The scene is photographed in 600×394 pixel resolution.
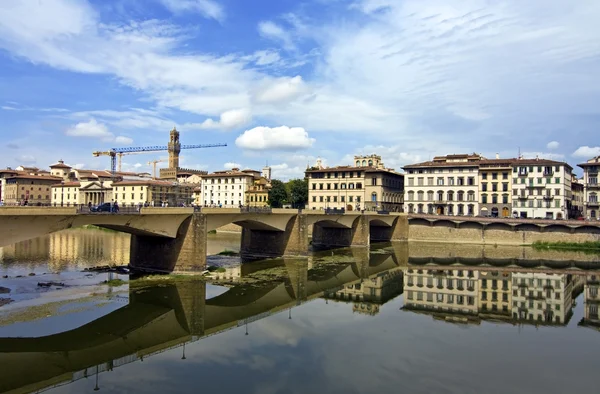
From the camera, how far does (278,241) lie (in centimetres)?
5531

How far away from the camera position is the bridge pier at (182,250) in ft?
128

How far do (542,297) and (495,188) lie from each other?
161 feet

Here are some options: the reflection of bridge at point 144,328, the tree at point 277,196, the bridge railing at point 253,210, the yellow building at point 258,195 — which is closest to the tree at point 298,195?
the tree at point 277,196

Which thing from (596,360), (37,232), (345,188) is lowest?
(596,360)

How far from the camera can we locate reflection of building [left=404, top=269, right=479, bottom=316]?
3231cm

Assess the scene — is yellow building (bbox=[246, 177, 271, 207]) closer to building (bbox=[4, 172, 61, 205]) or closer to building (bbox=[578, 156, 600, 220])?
building (bbox=[4, 172, 61, 205])

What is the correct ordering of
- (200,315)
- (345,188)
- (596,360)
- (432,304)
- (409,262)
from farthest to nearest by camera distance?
(345,188), (409,262), (432,304), (200,315), (596,360)

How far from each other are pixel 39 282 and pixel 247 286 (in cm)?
1562

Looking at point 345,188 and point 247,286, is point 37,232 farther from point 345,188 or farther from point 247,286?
point 345,188

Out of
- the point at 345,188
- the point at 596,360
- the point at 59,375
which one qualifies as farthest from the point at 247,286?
the point at 345,188

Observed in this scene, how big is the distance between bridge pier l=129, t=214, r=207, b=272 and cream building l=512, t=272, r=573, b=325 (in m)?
24.9

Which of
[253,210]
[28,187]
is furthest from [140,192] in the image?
[253,210]

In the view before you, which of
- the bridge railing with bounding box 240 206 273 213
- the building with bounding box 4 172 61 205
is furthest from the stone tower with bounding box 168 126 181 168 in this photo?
the bridge railing with bounding box 240 206 273 213

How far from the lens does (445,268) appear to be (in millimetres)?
50062
